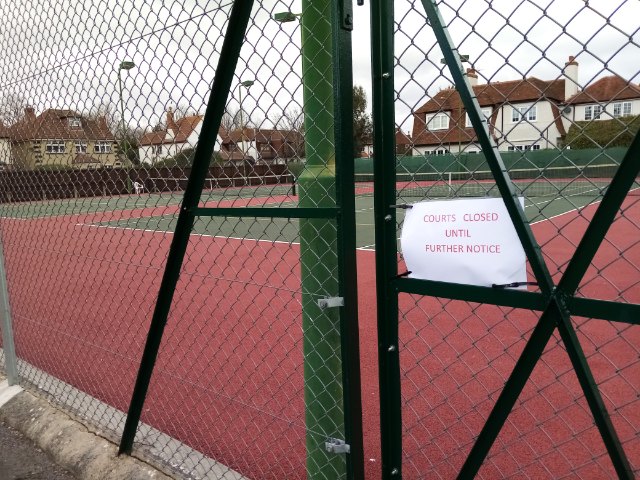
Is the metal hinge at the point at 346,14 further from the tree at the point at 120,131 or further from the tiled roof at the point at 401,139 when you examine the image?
the tree at the point at 120,131

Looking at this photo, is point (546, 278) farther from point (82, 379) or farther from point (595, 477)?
point (82, 379)

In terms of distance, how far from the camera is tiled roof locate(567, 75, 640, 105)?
1.19 metres

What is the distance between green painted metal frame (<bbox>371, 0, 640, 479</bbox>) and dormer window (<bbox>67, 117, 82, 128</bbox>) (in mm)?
2461

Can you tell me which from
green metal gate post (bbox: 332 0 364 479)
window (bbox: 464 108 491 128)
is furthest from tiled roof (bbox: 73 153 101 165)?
window (bbox: 464 108 491 128)

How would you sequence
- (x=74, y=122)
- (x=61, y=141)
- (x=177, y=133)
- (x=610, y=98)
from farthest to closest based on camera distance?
(x=61, y=141) → (x=74, y=122) → (x=177, y=133) → (x=610, y=98)

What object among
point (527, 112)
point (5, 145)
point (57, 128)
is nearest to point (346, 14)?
point (527, 112)

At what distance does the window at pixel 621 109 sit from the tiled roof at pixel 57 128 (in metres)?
2.79

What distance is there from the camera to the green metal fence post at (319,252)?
1.82 m

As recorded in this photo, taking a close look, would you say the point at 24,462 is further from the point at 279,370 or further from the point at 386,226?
the point at 386,226

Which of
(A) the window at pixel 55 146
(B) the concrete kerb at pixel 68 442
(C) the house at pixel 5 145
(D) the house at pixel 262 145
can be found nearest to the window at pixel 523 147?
(D) the house at pixel 262 145

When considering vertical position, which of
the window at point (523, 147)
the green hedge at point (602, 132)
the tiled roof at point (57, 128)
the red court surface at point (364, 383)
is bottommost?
the red court surface at point (364, 383)

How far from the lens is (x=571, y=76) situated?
4.09 feet

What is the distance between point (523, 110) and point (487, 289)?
503mm

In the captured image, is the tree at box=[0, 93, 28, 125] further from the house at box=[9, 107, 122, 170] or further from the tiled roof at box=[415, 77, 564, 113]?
the tiled roof at box=[415, 77, 564, 113]
